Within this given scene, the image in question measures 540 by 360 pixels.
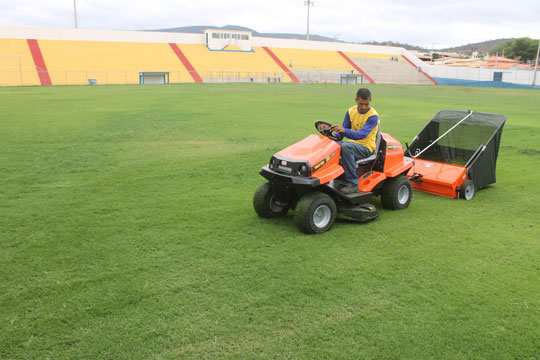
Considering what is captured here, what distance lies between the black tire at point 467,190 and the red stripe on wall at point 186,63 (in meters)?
44.0

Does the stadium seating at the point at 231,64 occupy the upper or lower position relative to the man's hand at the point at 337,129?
upper

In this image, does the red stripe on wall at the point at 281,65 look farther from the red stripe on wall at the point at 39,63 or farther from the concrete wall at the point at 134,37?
the red stripe on wall at the point at 39,63

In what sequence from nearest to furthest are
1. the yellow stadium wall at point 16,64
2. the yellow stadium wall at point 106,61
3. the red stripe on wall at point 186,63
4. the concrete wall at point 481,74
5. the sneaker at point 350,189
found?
the sneaker at point 350,189 < the yellow stadium wall at point 16,64 < the yellow stadium wall at point 106,61 < the red stripe on wall at point 186,63 < the concrete wall at point 481,74

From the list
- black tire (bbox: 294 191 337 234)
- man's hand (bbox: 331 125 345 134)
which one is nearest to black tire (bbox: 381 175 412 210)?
black tire (bbox: 294 191 337 234)

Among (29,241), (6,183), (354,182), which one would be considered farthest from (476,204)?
(6,183)

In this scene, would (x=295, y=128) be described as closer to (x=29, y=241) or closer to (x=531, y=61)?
(x=29, y=241)

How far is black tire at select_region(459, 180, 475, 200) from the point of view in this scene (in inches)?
277

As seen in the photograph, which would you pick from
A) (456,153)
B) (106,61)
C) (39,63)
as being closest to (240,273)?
(456,153)

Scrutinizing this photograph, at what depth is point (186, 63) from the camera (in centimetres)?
5253

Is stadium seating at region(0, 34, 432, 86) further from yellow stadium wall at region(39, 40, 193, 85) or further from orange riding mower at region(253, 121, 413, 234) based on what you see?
orange riding mower at region(253, 121, 413, 234)

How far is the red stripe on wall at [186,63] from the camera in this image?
48956mm

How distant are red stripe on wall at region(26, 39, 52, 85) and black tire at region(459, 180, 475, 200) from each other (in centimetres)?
4161

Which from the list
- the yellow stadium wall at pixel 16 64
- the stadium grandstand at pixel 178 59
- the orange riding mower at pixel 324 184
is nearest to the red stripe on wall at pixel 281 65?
the stadium grandstand at pixel 178 59

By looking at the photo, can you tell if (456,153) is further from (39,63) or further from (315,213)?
(39,63)
